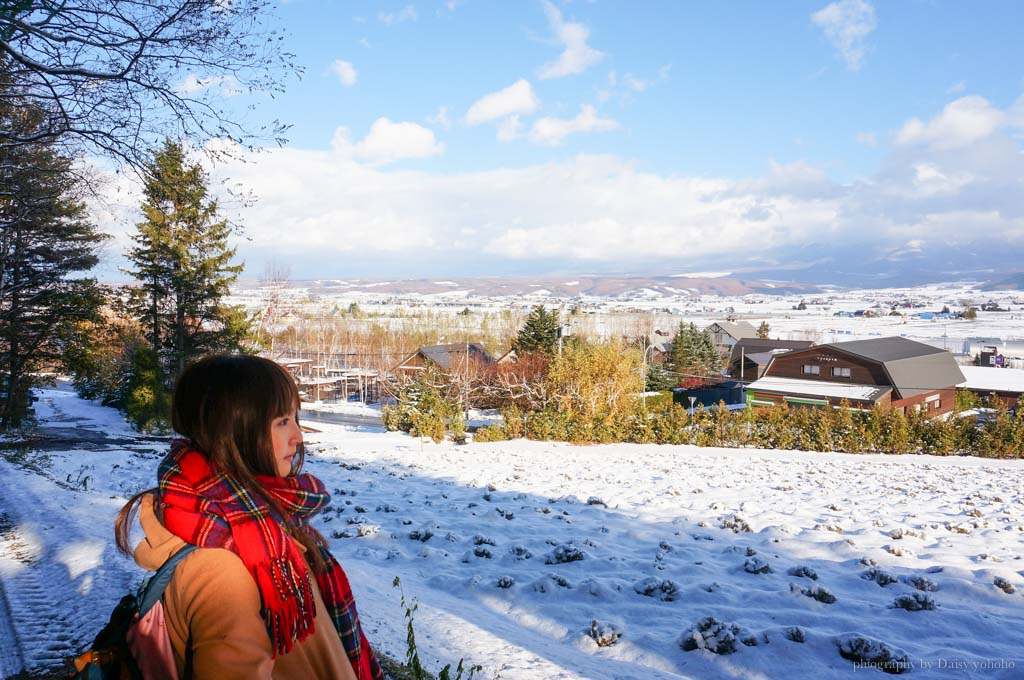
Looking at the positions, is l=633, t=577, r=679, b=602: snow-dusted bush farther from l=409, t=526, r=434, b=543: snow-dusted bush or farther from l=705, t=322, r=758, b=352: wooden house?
l=705, t=322, r=758, b=352: wooden house

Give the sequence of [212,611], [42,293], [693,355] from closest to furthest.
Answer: [212,611], [42,293], [693,355]

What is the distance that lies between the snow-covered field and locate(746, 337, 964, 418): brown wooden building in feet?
65.3

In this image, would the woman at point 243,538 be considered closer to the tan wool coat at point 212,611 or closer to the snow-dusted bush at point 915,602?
A: the tan wool coat at point 212,611

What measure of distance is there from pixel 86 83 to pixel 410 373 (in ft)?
140

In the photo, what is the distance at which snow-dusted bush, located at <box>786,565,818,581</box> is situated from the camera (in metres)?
6.14

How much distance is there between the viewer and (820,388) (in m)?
32.5

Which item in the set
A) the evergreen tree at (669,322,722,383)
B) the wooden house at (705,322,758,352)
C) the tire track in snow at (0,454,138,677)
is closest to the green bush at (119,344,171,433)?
the tire track in snow at (0,454,138,677)

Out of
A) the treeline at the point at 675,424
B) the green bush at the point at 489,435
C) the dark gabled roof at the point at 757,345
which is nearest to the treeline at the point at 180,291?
the treeline at the point at 675,424

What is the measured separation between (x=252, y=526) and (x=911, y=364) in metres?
37.4

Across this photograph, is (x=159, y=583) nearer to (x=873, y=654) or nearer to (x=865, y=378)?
(x=873, y=654)

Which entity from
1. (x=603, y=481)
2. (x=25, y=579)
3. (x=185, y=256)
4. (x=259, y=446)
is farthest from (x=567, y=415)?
(x=259, y=446)

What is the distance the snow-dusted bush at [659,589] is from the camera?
18.2 feet

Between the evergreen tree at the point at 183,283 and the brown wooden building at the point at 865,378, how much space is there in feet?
91.6

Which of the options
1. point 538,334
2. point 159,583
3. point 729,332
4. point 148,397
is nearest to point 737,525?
point 159,583
